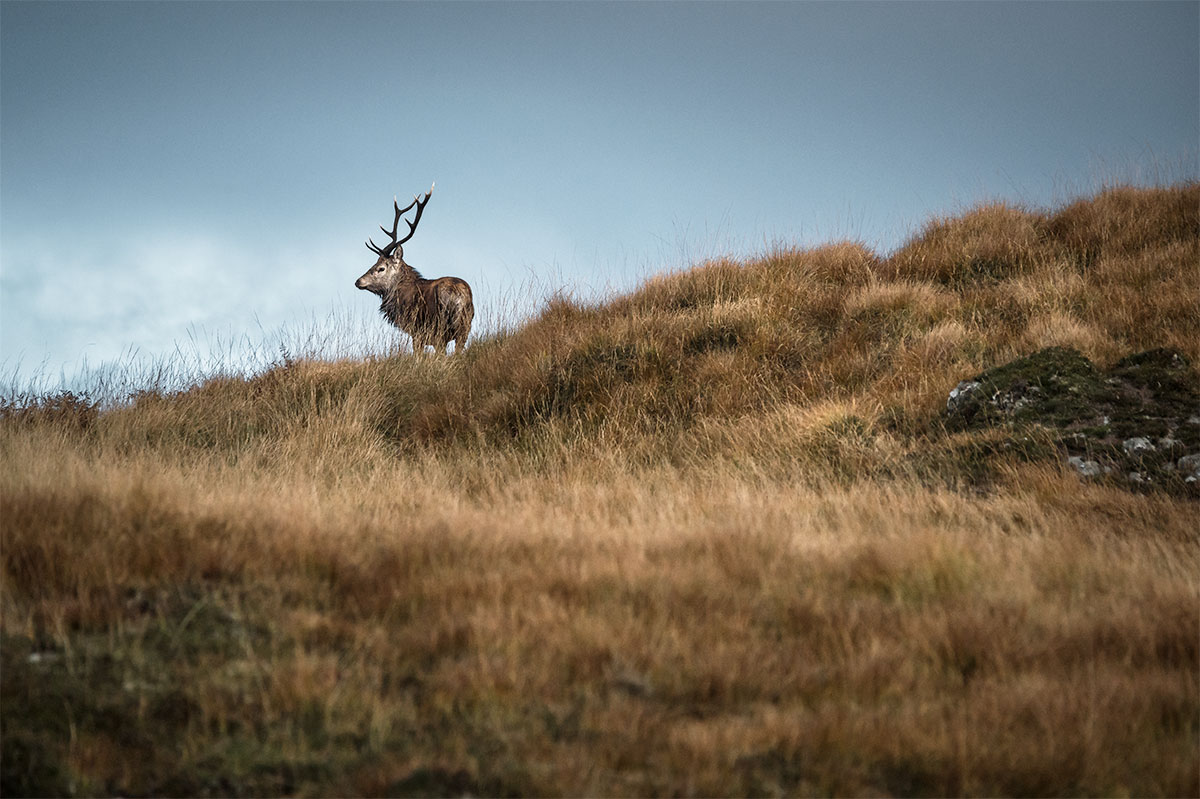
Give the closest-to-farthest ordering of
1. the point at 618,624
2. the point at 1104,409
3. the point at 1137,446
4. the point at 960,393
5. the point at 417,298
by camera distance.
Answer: the point at 618,624 → the point at 1137,446 → the point at 1104,409 → the point at 960,393 → the point at 417,298

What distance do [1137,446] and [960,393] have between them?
1.42 m

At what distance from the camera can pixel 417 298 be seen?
527 inches

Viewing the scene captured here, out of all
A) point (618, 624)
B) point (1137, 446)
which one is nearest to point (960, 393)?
point (1137, 446)

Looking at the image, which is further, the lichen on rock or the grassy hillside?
the lichen on rock

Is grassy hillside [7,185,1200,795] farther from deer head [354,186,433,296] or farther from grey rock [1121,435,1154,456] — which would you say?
deer head [354,186,433,296]

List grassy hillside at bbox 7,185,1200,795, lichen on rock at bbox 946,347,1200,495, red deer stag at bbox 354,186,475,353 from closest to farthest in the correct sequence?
grassy hillside at bbox 7,185,1200,795, lichen on rock at bbox 946,347,1200,495, red deer stag at bbox 354,186,475,353

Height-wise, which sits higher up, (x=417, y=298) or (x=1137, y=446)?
(x=417, y=298)

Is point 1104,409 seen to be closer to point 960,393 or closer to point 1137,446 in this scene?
point 1137,446

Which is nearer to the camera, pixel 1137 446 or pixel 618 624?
pixel 618 624

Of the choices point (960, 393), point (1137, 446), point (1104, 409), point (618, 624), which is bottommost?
point (618, 624)

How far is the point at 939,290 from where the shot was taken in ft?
33.4

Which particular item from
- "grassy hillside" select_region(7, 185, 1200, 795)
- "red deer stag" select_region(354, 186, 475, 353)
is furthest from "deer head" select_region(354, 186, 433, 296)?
"grassy hillside" select_region(7, 185, 1200, 795)

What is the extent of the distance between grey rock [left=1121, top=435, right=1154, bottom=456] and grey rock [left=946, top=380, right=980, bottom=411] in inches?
49.2

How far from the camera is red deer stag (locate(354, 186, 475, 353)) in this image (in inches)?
497
